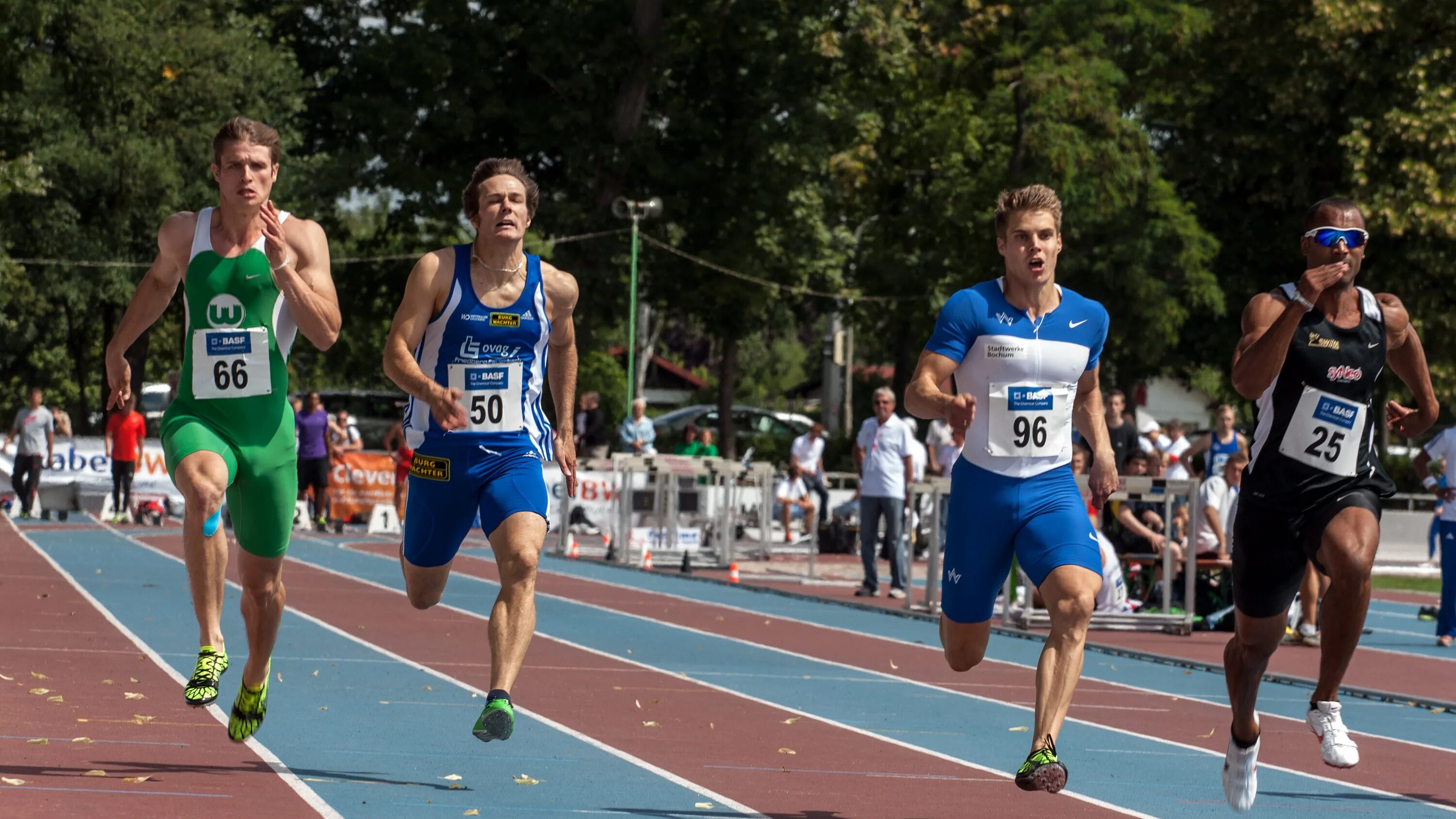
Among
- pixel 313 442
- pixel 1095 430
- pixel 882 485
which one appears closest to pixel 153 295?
pixel 1095 430

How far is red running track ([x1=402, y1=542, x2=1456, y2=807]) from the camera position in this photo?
8.59 meters

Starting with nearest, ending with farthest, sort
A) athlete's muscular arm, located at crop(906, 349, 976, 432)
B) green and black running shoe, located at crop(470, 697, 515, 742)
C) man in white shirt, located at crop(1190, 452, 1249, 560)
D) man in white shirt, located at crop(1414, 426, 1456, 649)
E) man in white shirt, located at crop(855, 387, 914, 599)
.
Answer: athlete's muscular arm, located at crop(906, 349, 976, 432) → green and black running shoe, located at crop(470, 697, 515, 742) → man in white shirt, located at crop(1414, 426, 1456, 649) → man in white shirt, located at crop(1190, 452, 1249, 560) → man in white shirt, located at crop(855, 387, 914, 599)

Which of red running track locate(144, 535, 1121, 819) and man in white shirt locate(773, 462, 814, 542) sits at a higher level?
man in white shirt locate(773, 462, 814, 542)

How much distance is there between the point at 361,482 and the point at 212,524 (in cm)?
2358

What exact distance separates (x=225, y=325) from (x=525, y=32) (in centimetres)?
3320

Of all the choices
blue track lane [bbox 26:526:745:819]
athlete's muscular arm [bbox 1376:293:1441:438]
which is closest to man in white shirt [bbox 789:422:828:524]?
blue track lane [bbox 26:526:745:819]

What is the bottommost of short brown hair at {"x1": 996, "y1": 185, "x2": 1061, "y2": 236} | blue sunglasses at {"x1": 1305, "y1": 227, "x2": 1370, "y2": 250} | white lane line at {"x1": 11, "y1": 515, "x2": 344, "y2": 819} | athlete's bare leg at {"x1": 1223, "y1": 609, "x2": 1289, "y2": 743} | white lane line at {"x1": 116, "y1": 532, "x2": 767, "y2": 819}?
white lane line at {"x1": 116, "y1": 532, "x2": 767, "y2": 819}

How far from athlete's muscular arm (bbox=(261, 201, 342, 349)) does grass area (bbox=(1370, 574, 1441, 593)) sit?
20459 millimetres

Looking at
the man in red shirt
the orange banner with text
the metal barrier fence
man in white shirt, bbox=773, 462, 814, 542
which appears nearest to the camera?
the metal barrier fence

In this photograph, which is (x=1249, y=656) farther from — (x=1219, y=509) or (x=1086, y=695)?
(x=1219, y=509)

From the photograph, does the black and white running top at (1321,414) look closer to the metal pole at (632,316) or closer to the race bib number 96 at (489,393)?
the race bib number 96 at (489,393)

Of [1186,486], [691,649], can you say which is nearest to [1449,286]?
[1186,486]

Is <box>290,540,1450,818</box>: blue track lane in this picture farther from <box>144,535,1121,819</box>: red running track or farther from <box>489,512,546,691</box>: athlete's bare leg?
<box>489,512,546,691</box>: athlete's bare leg

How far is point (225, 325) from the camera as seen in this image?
271 inches
